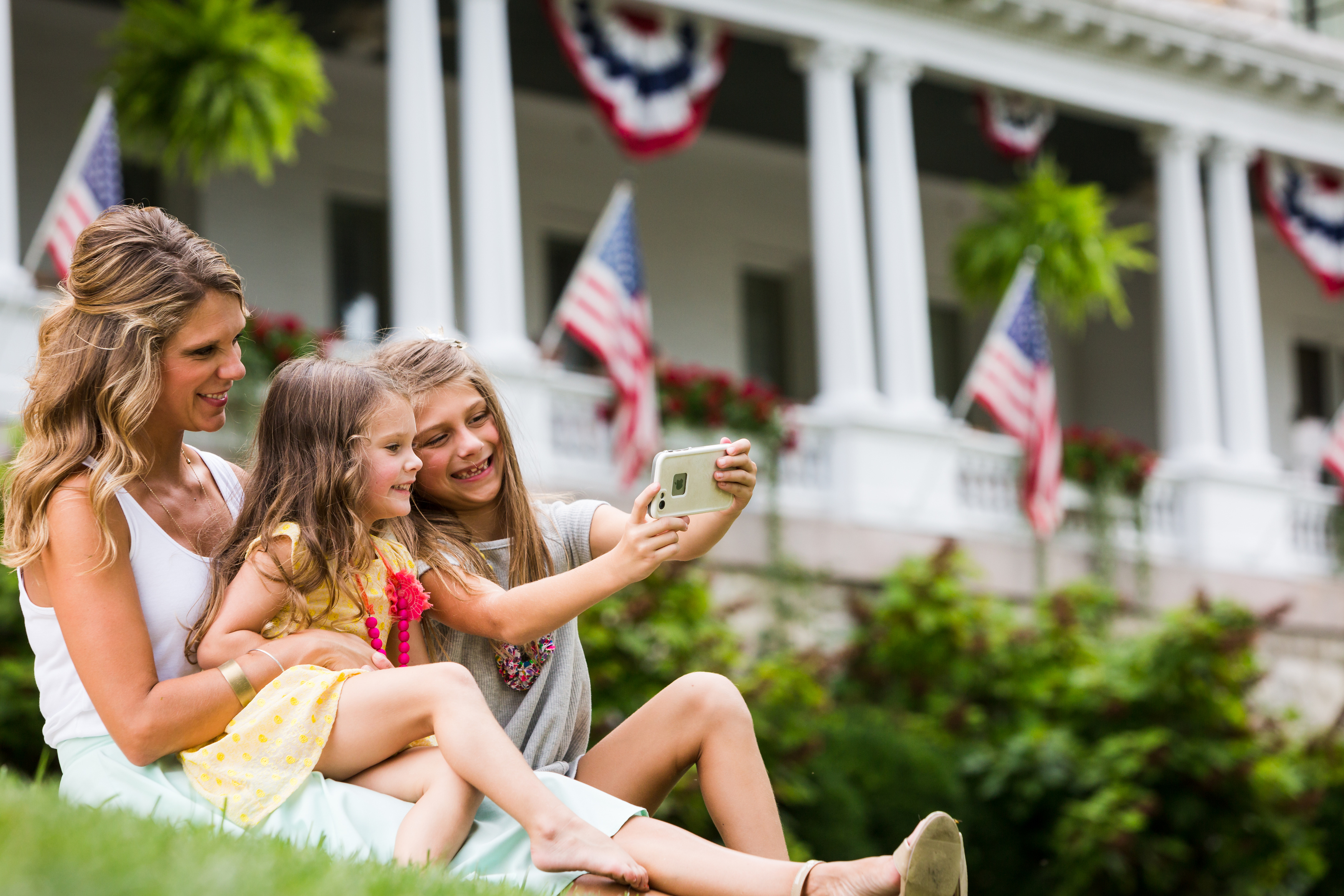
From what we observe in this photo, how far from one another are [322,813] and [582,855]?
0.54 metres

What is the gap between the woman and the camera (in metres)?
3.16

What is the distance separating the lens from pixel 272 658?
3.27 meters

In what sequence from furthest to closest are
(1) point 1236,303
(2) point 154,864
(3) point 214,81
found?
(1) point 1236,303, (3) point 214,81, (2) point 154,864

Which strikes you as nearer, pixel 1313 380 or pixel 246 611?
pixel 246 611

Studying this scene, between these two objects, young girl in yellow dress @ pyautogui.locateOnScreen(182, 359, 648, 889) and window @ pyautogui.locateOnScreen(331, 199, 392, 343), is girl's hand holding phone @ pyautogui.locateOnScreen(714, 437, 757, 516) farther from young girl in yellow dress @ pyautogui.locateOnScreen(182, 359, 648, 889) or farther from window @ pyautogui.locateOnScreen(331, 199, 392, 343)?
window @ pyautogui.locateOnScreen(331, 199, 392, 343)

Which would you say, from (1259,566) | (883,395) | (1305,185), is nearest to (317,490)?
(883,395)

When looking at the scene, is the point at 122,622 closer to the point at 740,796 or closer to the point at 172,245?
the point at 172,245

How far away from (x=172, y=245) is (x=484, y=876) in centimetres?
146

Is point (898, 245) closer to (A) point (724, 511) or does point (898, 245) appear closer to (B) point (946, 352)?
(B) point (946, 352)

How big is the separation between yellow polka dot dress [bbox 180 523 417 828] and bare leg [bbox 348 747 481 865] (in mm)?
152

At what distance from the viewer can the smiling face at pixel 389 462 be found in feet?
11.4

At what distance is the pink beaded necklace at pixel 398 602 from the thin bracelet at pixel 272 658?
0.89 ft

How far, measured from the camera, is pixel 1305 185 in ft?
53.0

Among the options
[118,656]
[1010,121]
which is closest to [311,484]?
[118,656]
